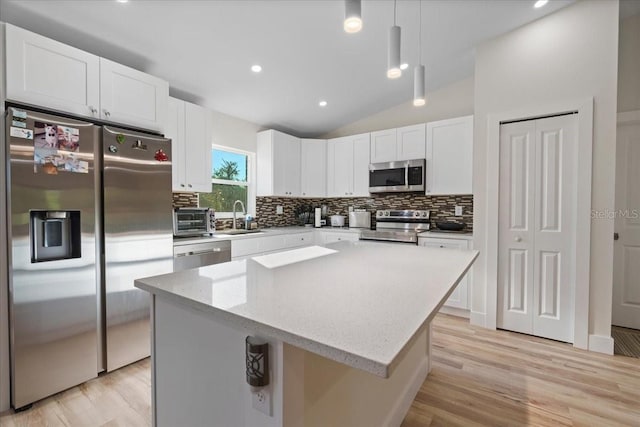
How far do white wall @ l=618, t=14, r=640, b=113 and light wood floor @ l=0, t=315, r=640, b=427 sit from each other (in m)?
2.52

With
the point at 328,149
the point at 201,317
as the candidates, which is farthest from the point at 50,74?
the point at 328,149

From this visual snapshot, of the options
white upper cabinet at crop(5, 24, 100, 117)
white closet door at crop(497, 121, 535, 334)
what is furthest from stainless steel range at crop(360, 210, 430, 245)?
white upper cabinet at crop(5, 24, 100, 117)

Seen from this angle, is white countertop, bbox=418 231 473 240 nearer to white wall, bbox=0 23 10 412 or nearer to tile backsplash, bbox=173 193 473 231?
tile backsplash, bbox=173 193 473 231

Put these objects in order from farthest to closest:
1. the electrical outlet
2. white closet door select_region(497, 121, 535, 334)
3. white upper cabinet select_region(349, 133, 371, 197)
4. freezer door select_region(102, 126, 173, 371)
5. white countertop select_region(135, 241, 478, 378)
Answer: white upper cabinet select_region(349, 133, 371, 197) < white closet door select_region(497, 121, 535, 334) < freezer door select_region(102, 126, 173, 371) < the electrical outlet < white countertop select_region(135, 241, 478, 378)

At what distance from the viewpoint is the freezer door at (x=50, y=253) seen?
68.9 inches

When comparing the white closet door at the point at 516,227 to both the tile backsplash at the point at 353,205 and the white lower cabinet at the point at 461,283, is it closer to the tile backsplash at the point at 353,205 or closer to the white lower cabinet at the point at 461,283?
the white lower cabinet at the point at 461,283

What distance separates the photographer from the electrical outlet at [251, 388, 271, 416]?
2.75ft

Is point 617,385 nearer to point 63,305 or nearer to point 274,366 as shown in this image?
point 274,366

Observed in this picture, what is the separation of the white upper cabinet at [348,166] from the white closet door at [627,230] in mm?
2765

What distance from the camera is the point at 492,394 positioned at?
76.5 inches

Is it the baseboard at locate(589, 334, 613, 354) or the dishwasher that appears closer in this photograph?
the baseboard at locate(589, 334, 613, 354)

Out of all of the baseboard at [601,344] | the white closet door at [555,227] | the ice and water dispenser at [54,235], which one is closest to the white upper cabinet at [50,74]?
the ice and water dispenser at [54,235]

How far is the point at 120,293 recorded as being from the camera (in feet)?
7.25

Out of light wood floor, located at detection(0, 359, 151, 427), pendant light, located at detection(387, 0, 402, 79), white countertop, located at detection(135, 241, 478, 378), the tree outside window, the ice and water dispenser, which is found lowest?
light wood floor, located at detection(0, 359, 151, 427)
